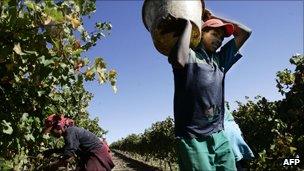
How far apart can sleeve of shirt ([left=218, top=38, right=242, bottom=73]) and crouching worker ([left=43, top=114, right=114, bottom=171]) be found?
8.92 feet

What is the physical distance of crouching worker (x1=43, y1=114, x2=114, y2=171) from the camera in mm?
5461

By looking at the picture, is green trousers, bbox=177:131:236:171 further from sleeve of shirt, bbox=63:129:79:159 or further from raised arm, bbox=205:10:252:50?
sleeve of shirt, bbox=63:129:79:159

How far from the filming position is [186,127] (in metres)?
2.76

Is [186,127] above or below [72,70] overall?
below

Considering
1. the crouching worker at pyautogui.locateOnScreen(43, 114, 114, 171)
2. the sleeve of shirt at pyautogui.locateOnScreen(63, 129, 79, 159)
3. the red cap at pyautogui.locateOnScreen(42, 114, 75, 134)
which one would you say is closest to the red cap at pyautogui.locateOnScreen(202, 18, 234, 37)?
the red cap at pyautogui.locateOnScreen(42, 114, 75, 134)

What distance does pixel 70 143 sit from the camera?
5.57 meters

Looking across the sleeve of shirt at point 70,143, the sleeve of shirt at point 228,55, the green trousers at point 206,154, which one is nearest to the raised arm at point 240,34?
the sleeve of shirt at point 228,55

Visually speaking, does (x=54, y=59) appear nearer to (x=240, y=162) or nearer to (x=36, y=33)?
(x=36, y=33)

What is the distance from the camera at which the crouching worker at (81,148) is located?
546 cm

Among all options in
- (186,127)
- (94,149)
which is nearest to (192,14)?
(186,127)

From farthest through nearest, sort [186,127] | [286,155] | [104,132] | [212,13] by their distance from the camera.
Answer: [104,132] → [286,155] → [212,13] → [186,127]

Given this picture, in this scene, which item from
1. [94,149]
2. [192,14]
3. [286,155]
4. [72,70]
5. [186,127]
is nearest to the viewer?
[186,127]

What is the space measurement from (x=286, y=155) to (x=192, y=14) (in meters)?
6.88

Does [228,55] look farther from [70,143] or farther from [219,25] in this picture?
[70,143]
